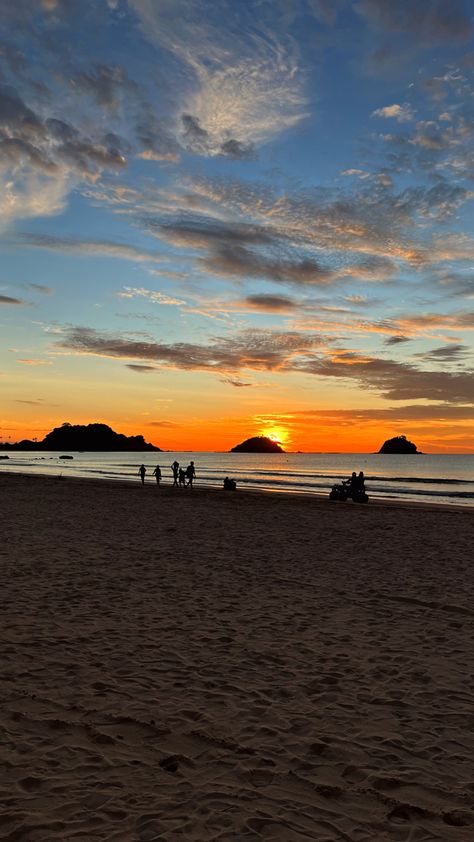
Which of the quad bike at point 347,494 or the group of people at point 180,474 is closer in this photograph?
the quad bike at point 347,494

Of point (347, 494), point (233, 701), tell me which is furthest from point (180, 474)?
point (233, 701)

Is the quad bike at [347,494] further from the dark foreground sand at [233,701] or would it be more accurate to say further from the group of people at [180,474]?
the dark foreground sand at [233,701]

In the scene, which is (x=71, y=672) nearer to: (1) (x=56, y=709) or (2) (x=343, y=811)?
(1) (x=56, y=709)

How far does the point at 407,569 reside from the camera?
14273mm

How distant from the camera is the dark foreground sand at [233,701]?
4230 millimetres

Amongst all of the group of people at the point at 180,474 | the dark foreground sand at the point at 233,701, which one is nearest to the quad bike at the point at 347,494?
the group of people at the point at 180,474

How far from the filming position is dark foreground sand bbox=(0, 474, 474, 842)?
167 inches

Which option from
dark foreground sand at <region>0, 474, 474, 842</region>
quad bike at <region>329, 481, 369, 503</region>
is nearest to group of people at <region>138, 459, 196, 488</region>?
Answer: quad bike at <region>329, 481, 369, 503</region>

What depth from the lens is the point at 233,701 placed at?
6.18 m

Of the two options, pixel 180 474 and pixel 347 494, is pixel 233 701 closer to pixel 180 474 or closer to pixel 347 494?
pixel 347 494

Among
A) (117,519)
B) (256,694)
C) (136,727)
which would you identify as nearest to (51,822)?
(136,727)

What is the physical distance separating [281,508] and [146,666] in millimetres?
Result: 24341

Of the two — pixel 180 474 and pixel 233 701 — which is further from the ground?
Answer: pixel 180 474

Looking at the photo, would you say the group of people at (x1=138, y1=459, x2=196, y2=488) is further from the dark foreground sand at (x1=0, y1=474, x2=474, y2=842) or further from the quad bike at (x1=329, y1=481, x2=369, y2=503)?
the dark foreground sand at (x1=0, y1=474, x2=474, y2=842)
